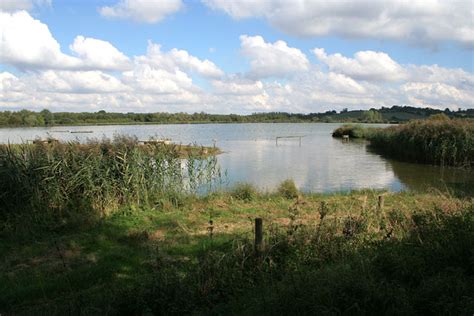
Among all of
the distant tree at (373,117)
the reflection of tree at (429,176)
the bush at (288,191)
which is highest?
the distant tree at (373,117)

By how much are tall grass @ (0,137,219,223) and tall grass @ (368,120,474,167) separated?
73.2ft

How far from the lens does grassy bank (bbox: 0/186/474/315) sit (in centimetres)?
493

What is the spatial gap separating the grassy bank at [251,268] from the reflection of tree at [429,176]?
13.9m

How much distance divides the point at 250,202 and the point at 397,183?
1299 cm

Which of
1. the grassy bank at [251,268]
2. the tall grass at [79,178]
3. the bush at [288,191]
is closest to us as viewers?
the grassy bank at [251,268]

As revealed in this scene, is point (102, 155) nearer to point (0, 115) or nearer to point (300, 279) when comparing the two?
point (300, 279)

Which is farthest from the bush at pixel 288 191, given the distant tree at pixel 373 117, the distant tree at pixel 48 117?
the distant tree at pixel 373 117

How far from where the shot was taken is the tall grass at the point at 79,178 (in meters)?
11.6

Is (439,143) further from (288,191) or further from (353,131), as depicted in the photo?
(353,131)

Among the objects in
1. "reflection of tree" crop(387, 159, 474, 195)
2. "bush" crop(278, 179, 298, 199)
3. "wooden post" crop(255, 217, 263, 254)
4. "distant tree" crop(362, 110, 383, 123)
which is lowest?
"reflection of tree" crop(387, 159, 474, 195)

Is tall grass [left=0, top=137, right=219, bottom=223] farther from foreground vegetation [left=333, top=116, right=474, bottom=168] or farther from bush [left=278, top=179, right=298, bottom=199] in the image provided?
foreground vegetation [left=333, top=116, right=474, bottom=168]

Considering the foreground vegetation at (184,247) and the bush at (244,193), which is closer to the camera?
the foreground vegetation at (184,247)

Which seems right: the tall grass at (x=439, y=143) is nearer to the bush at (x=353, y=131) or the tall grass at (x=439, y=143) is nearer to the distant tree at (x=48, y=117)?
the bush at (x=353, y=131)

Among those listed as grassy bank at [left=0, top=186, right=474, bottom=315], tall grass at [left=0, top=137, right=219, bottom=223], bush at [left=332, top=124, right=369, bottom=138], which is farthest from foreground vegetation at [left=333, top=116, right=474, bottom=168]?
bush at [left=332, top=124, right=369, bottom=138]
